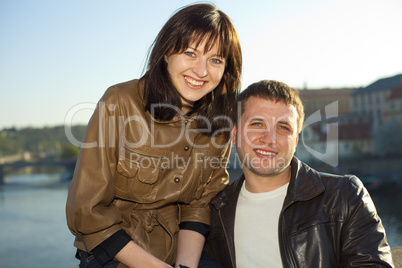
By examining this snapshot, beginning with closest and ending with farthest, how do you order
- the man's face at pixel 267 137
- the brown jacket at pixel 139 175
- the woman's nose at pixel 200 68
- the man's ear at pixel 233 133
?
the brown jacket at pixel 139 175 → the woman's nose at pixel 200 68 → the man's face at pixel 267 137 → the man's ear at pixel 233 133

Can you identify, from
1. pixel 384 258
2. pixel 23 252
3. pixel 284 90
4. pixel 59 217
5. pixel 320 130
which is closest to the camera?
pixel 384 258

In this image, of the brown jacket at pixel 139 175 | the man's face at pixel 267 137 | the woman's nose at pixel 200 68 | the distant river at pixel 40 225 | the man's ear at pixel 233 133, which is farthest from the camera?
the distant river at pixel 40 225

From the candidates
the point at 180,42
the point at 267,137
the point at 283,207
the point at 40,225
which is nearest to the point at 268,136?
the point at 267,137

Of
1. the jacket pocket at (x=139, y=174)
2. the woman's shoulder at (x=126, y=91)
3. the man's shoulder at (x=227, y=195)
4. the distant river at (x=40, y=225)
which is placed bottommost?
the distant river at (x=40, y=225)

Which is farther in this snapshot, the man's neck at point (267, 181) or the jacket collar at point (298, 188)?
the man's neck at point (267, 181)

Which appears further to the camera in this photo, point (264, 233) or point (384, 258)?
point (264, 233)

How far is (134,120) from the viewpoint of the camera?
1.46m

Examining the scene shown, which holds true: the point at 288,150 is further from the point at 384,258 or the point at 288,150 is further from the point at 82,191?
the point at 82,191

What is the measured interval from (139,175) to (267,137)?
1.87 feet

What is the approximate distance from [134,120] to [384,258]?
3.38 ft

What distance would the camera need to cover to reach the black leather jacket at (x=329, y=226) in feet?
4.40

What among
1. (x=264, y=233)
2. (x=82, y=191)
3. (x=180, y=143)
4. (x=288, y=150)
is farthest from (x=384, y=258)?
(x=82, y=191)

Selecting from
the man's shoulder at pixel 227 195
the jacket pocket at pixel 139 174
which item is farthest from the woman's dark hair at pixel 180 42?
the man's shoulder at pixel 227 195

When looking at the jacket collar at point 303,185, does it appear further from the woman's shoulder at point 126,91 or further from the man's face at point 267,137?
the woman's shoulder at point 126,91
